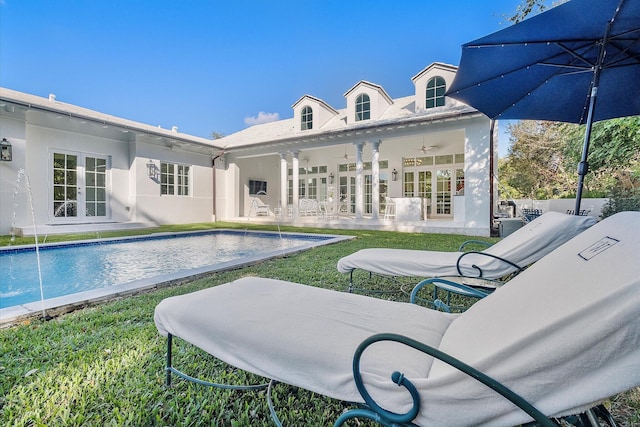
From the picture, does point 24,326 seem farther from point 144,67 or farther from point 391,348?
point 144,67

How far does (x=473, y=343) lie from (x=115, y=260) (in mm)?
6832

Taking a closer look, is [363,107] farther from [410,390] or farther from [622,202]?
[410,390]

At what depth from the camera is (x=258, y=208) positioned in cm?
1492

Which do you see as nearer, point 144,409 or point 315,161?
point 144,409

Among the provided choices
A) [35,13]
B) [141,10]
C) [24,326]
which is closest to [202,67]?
[141,10]

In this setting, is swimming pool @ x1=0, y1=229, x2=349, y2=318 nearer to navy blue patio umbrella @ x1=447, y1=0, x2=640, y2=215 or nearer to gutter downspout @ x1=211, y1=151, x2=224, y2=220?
navy blue patio umbrella @ x1=447, y1=0, x2=640, y2=215

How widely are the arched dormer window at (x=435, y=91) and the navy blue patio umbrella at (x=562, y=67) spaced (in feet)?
23.6

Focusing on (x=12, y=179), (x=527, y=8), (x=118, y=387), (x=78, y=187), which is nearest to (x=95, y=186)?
(x=78, y=187)

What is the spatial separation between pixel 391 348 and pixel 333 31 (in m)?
17.1

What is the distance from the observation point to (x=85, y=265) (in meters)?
5.82

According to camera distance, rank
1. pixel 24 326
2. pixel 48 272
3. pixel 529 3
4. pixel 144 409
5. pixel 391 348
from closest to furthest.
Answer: pixel 391 348 < pixel 144 409 < pixel 24 326 < pixel 48 272 < pixel 529 3

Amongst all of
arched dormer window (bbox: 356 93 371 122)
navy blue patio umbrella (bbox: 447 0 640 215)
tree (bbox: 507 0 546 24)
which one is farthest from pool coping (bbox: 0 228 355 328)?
tree (bbox: 507 0 546 24)

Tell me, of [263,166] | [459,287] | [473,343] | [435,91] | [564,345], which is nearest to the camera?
[564,345]

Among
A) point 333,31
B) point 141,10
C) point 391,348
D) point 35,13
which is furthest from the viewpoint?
point 333,31
